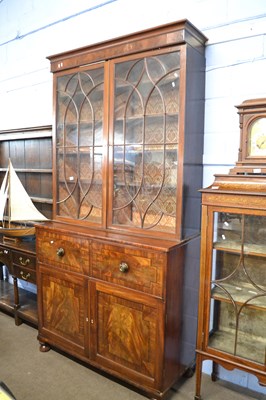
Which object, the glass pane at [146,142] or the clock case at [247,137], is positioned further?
the glass pane at [146,142]

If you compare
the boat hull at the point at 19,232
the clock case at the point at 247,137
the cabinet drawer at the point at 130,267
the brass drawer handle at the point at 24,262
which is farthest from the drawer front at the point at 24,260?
the clock case at the point at 247,137

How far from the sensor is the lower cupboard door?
1.88m

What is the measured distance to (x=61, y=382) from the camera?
214 centimetres

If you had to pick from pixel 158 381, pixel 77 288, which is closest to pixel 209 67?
pixel 77 288

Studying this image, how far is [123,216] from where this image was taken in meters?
2.17

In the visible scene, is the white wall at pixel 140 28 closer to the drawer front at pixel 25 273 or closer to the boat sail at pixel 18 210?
the boat sail at pixel 18 210

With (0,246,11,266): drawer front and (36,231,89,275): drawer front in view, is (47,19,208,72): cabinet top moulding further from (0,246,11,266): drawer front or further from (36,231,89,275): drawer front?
(0,246,11,266): drawer front

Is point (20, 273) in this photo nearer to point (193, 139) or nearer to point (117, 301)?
point (117, 301)

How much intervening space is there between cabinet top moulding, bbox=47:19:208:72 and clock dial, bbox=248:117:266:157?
618mm

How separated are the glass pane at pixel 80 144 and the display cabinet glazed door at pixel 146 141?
170mm

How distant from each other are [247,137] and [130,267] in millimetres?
1018

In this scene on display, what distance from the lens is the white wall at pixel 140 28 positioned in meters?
1.97

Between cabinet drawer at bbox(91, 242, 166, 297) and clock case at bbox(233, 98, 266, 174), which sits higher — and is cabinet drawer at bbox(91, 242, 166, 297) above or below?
below

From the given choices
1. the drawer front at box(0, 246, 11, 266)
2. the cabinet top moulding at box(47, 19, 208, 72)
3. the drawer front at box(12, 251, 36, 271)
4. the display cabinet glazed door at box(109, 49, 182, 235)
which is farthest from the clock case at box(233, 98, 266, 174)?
the drawer front at box(0, 246, 11, 266)
